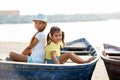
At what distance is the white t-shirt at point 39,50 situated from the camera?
5.57 metres

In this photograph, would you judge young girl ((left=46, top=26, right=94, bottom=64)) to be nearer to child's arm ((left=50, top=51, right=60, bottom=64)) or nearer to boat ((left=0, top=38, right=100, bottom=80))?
child's arm ((left=50, top=51, right=60, bottom=64))

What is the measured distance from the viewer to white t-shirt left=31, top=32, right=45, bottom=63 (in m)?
5.57

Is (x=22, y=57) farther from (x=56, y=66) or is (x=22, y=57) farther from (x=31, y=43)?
(x=56, y=66)

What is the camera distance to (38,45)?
5.62m

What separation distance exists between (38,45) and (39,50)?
103mm

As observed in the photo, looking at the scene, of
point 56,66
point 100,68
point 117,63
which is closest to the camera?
point 56,66

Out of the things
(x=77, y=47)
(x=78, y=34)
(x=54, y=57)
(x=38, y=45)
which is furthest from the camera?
(x=78, y=34)

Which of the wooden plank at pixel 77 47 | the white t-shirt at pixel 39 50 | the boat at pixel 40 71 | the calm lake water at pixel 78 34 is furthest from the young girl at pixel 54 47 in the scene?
the wooden plank at pixel 77 47

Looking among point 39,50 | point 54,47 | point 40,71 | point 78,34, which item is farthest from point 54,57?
point 78,34

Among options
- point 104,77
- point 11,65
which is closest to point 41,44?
point 11,65

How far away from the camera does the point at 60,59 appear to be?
5719 millimetres

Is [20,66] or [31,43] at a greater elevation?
[31,43]

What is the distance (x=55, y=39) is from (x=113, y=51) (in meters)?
3.01

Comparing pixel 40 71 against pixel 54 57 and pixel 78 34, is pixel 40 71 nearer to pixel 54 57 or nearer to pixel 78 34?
pixel 54 57
